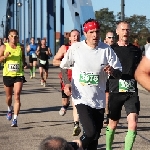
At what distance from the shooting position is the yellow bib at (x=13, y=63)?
1124cm

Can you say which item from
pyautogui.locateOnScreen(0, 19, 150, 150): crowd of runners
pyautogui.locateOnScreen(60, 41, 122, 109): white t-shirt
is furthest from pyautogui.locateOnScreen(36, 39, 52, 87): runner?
pyautogui.locateOnScreen(60, 41, 122, 109): white t-shirt

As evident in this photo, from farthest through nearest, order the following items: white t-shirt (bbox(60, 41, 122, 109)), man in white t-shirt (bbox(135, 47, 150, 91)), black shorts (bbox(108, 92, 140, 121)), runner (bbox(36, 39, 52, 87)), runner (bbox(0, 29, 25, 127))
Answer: runner (bbox(36, 39, 52, 87)), runner (bbox(0, 29, 25, 127)), black shorts (bbox(108, 92, 140, 121)), white t-shirt (bbox(60, 41, 122, 109)), man in white t-shirt (bbox(135, 47, 150, 91))

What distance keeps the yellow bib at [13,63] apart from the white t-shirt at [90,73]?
4032 mm

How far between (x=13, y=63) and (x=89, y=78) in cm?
437

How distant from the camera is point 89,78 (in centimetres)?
712

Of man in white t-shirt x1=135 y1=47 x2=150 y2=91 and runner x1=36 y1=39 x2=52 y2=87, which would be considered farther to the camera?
runner x1=36 y1=39 x2=52 y2=87

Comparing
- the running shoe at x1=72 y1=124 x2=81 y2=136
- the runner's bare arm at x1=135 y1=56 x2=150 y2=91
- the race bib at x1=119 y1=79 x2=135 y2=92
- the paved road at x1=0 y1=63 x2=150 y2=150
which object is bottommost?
the paved road at x1=0 y1=63 x2=150 y2=150

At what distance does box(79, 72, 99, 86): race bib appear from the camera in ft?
23.5

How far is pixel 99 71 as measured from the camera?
723cm

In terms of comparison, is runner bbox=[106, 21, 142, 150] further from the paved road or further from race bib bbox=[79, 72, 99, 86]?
race bib bbox=[79, 72, 99, 86]

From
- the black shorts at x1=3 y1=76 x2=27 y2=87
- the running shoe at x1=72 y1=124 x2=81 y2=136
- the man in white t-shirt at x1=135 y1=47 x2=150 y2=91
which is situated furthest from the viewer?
the black shorts at x1=3 y1=76 x2=27 y2=87

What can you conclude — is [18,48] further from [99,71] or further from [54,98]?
[54,98]

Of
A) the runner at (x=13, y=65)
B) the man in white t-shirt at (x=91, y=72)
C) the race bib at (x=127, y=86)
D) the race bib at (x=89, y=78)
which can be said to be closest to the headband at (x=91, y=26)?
the man in white t-shirt at (x=91, y=72)

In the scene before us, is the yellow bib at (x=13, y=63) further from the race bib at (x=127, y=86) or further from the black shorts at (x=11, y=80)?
the race bib at (x=127, y=86)
